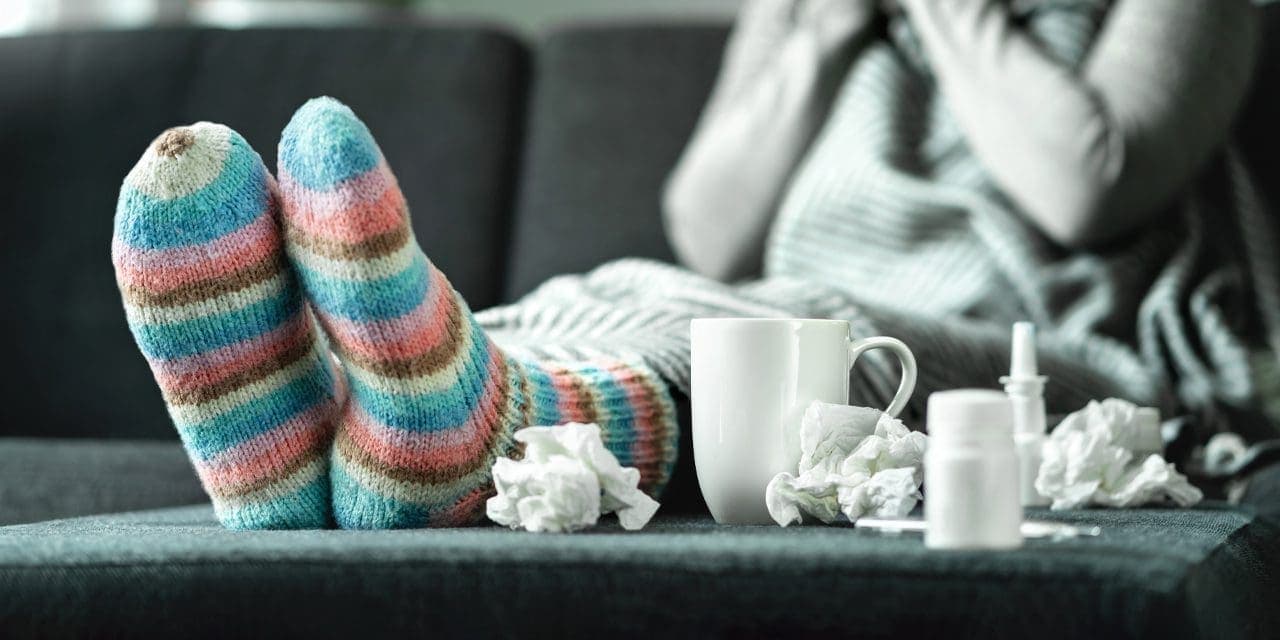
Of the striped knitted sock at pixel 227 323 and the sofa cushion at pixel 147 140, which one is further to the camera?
the sofa cushion at pixel 147 140

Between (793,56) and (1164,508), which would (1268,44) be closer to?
(793,56)

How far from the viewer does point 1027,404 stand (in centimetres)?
86

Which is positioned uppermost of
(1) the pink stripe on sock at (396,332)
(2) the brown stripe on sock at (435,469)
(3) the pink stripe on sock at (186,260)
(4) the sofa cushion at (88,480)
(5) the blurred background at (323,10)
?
(5) the blurred background at (323,10)

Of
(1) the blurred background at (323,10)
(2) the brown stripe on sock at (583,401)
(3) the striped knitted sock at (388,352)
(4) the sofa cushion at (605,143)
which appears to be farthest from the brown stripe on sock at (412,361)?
(1) the blurred background at (323,10)

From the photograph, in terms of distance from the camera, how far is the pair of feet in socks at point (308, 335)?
677 mm

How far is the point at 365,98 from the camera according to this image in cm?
168

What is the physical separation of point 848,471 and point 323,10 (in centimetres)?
170

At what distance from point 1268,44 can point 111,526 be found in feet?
4.07

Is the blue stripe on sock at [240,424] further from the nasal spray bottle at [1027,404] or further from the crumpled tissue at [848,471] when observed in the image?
the nasal spray bottle at [1027,404]

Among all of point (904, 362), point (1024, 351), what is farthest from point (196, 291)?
point (1024, 351)

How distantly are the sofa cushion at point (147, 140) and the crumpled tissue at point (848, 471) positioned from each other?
938 mm

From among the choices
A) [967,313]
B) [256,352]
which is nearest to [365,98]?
[967,313]

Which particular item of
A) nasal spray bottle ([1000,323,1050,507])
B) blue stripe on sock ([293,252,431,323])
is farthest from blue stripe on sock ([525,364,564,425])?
nasal spray bottle ([1000,323,1050,507])

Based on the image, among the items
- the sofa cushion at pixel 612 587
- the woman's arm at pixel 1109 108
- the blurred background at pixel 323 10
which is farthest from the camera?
the blurred background at pixel 323 10
